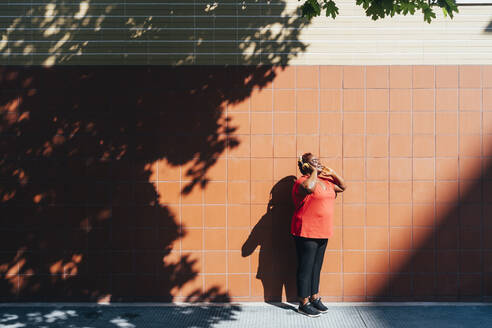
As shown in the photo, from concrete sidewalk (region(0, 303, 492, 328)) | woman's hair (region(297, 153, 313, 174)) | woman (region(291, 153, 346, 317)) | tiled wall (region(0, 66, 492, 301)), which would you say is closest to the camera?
concrete sidewalk (region(0, 303, 492, 328))

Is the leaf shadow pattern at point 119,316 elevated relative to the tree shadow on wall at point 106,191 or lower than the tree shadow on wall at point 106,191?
lower

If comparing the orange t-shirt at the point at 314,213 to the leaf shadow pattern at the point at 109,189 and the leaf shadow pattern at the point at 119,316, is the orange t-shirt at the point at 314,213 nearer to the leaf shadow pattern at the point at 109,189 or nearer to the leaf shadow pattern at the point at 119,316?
the leaf shadow pattern at the point at 109,189

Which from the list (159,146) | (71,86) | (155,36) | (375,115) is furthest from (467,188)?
(71,86)

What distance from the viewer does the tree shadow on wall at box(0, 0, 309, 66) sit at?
5996 millimetres

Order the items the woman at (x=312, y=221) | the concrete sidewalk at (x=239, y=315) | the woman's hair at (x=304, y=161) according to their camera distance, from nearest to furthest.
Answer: the concrete sidewalk at (x=239, y=315) < the woman at (x=312, y=221) < the woman's hair at (x=304, y=161)

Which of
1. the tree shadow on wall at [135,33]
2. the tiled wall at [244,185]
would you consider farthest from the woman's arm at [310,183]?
the tree shadow on wall at [135,33]

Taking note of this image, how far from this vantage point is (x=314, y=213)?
541cm

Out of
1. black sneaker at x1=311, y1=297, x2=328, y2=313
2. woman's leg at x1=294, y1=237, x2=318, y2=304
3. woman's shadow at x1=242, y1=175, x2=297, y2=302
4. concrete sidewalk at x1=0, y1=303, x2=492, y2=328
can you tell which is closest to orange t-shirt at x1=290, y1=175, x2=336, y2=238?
woman's leg at x1=294, y1=237, x2=318, y2=304

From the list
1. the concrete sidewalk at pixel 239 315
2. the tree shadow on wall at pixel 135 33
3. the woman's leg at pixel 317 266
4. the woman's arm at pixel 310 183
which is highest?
the tree shadow on wall at pixel 135 33

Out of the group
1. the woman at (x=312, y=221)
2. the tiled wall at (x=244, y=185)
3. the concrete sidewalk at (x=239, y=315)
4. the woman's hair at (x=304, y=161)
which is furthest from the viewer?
the tiled wall at (x=244, y=185)

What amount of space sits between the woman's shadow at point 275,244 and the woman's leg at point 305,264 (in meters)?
0.43

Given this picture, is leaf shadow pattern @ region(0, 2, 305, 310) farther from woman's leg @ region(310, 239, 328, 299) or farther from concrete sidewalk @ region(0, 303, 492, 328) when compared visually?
woman's leg @ region(310, 239, 328, 299)

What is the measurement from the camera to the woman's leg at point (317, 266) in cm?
555

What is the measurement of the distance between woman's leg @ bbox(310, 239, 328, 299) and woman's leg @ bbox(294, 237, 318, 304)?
7cm
